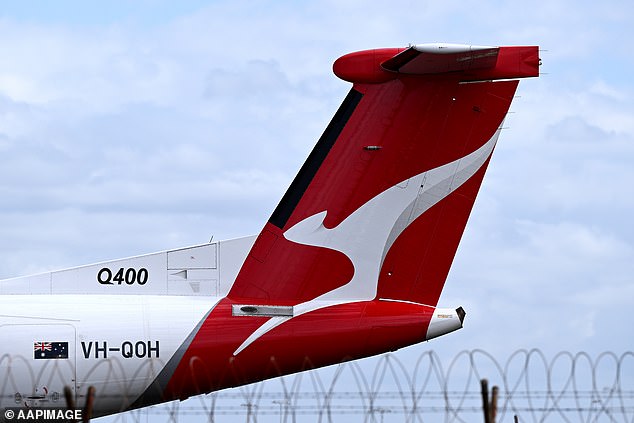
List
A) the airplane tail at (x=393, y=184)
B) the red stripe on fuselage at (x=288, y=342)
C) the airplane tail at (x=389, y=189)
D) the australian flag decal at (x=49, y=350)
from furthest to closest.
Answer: the airplane tail at (x=393, y=184) → the airplane tail at (x=389, y=189) → the red stripe on fuselage at (x=288, y=342) → the australian flag decal at (x=49, y=350)

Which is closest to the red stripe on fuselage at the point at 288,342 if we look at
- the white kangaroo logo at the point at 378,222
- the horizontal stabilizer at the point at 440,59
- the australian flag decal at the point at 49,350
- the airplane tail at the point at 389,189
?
the airplane tail at the point at 389,189

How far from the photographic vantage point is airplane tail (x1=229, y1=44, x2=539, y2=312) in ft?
47.9

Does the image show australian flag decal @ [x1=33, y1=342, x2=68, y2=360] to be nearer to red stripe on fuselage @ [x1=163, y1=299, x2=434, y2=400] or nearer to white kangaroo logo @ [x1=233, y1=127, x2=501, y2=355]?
red stripe on fuselage @ [x1=163, y1=299, x2=434, y2=400]

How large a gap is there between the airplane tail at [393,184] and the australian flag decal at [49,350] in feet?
8.55

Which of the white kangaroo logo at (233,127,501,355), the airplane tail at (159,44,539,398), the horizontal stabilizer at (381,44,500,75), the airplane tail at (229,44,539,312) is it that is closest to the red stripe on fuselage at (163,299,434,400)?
the airplane tail at (159,44,539,398)

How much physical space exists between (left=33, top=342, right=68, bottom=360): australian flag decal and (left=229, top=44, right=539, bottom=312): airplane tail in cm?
261

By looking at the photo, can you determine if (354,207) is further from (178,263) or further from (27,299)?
(27,299)

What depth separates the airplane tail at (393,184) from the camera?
47.9ft

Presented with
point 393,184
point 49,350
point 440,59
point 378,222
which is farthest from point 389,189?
point 49,350

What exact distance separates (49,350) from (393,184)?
498 cm

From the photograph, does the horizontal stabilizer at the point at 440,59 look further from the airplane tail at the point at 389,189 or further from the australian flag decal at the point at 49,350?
the australian flag decal at the point at 49,350

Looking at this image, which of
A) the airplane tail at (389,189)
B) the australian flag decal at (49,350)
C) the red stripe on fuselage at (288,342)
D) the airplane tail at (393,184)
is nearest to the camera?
the australian flag decal at (49,350)

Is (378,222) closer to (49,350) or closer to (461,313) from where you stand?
(461,313)

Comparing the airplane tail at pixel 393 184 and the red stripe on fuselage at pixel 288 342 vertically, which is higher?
the airplane tail at pixel 393 184
